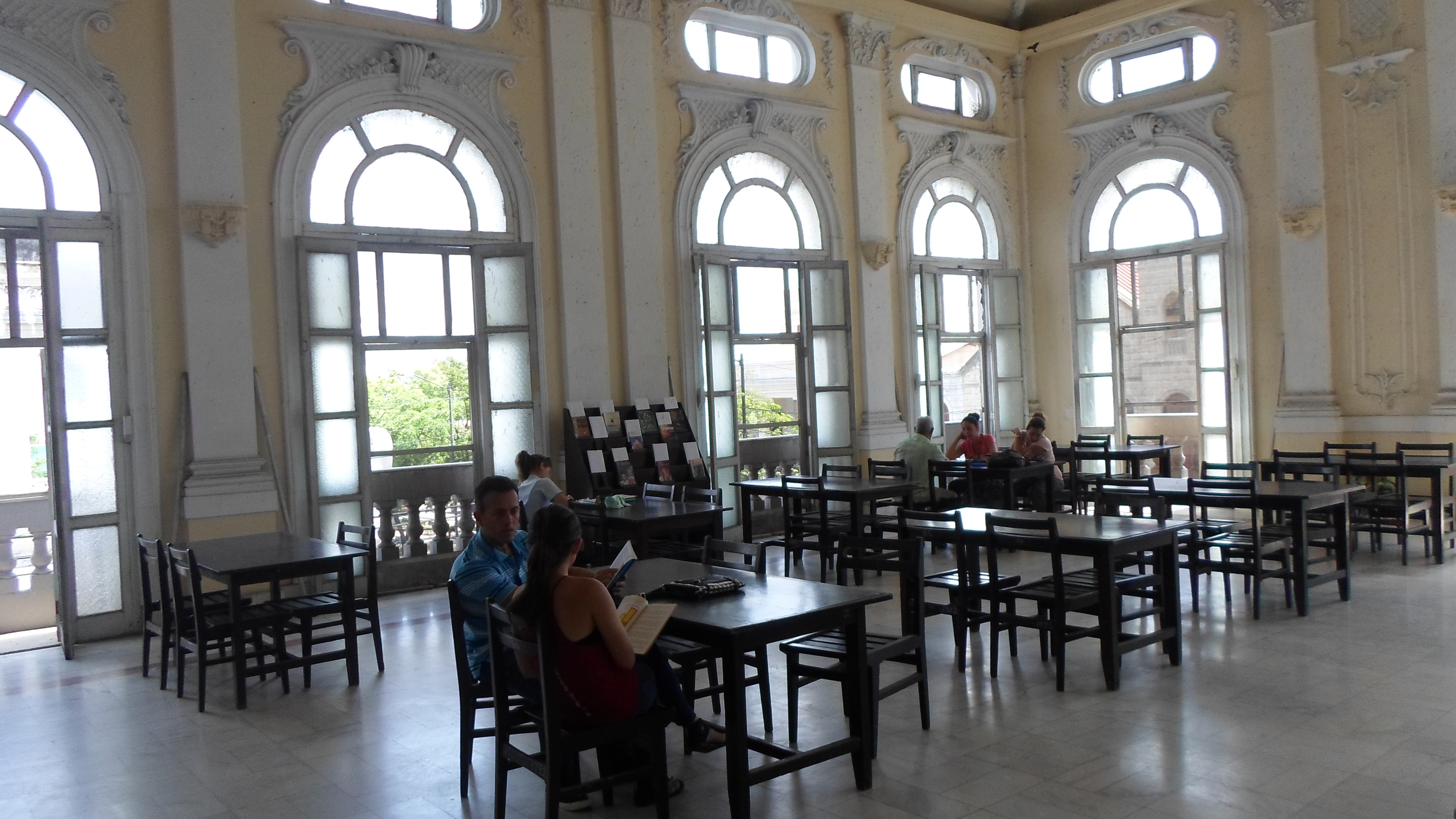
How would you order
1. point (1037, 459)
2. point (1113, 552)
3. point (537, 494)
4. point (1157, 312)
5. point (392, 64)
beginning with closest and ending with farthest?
point (1113, 552) < point (537, 494) < point (392, 64) < point (1037, 459) < point (1157, 312)

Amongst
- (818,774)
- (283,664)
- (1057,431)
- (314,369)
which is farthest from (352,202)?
(1057,431)

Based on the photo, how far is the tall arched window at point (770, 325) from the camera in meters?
10.3

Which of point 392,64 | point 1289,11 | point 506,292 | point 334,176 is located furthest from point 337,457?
point 1289,11

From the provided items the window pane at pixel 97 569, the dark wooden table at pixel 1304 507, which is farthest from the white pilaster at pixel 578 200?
the dark wooden table at pixel 1304 507

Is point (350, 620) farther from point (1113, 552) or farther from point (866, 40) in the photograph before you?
point (866, 40)

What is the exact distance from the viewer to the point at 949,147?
1220 centimetres

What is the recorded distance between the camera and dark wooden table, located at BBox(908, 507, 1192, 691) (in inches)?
199

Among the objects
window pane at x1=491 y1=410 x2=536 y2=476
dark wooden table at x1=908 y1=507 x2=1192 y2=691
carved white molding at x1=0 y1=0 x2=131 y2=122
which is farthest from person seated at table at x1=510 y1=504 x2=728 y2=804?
carved white molding at x1=0 y1=0 x2=131 y2=122

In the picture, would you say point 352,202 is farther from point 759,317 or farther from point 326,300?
point 759,317

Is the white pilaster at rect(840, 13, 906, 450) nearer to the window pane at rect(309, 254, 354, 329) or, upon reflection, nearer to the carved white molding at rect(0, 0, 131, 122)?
the window pane at rect(309, 254, 354, 329)

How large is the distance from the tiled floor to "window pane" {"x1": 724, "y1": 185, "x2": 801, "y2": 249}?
17.7ft

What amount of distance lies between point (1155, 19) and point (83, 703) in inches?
457

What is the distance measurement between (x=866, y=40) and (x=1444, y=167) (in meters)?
5.61

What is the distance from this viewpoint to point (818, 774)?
410cm
